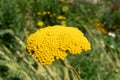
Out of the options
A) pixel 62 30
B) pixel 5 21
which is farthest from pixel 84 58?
pixel 62 30

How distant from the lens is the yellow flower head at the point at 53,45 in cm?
172

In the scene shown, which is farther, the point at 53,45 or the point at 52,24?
the point at 52,24

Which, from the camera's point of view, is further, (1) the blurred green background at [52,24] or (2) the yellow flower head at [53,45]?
(1) the blurred green background at [52,24]

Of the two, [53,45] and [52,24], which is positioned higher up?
[53,45]

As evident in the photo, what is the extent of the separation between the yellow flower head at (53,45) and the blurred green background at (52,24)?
0.67 metres

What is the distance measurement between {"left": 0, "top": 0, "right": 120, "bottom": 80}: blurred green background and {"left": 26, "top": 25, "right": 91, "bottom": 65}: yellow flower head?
0.67 metres

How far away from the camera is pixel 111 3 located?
8.41m

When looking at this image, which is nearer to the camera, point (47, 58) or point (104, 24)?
point (47, 58)

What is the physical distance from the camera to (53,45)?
1.73 m

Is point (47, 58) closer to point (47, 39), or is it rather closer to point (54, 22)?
point (47, 39)

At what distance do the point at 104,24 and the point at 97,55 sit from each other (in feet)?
9.45

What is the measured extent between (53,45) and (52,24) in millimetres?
3805

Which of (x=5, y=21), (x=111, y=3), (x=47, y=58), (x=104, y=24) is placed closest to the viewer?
(x=47, y=58)

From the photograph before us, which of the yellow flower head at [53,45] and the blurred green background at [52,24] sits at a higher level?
the yellow flower head at [53,45]
